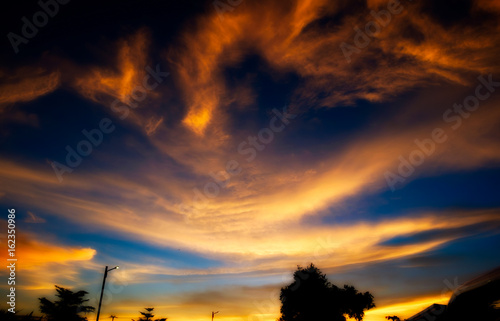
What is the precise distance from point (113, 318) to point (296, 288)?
7026 centimetres

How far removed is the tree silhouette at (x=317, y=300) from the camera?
37625 mm

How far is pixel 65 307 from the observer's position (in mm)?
23938

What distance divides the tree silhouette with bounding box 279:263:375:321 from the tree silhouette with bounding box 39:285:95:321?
28.2 m

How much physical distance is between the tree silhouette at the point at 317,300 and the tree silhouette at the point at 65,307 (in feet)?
92.4

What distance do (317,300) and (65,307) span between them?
3268 cm

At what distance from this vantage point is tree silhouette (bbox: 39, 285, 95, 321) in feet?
75.7

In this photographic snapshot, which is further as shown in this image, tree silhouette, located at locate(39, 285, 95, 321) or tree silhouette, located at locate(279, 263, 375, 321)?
tree silhouette, located at locate(279, 263, 375, 321)

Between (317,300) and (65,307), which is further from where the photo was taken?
(317,300)

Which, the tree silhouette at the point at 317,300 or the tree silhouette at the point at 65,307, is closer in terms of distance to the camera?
the tree silhouette at the point at 65,307

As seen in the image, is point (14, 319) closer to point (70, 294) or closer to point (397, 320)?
point (70, 294)

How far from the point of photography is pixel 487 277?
614 centimetres

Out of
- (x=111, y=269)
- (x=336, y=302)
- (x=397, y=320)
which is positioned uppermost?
(x=111, y=269)

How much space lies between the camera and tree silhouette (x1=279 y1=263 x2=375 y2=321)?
37625mm

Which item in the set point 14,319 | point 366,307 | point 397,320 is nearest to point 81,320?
point 14,319
